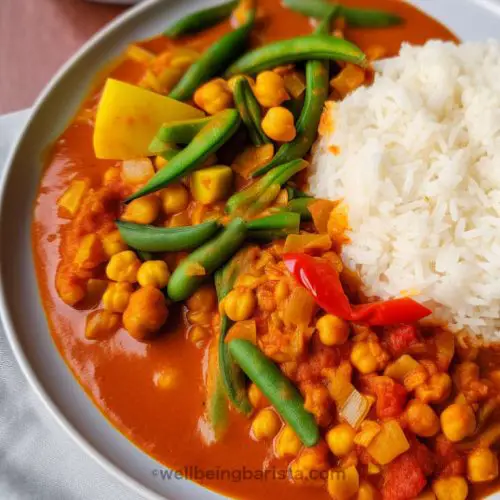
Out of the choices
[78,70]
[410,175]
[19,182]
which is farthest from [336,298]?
[78,70]

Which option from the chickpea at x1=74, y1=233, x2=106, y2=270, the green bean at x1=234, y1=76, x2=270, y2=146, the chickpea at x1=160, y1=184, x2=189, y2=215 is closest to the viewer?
the chickpea at x1=74, y1=233, x2=106, y2=270

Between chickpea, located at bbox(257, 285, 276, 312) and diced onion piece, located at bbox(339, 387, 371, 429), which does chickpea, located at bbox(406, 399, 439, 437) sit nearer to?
diced onion piece, located at bbox(339, 387, 371, 429)

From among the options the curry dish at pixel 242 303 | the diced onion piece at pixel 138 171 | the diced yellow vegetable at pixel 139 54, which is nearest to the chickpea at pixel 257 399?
the curry dish at pixel 242 303

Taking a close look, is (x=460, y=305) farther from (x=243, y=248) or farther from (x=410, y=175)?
(x=243, y=248)

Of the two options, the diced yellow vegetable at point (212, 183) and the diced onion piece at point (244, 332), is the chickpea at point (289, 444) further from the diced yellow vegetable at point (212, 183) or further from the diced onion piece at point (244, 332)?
the diced yellow vegetable at point (212, 183)

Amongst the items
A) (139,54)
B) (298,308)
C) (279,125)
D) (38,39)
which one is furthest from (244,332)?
(38,39)

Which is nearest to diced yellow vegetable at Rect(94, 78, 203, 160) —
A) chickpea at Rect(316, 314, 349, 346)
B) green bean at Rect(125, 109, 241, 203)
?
green bean at Rect(125, 109, 241, 203)

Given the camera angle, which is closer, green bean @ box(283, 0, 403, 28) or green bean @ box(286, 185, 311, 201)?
green bean @ box(286, 185, 311, 201)

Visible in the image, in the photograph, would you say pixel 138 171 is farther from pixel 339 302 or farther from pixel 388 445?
pixel 388 445
